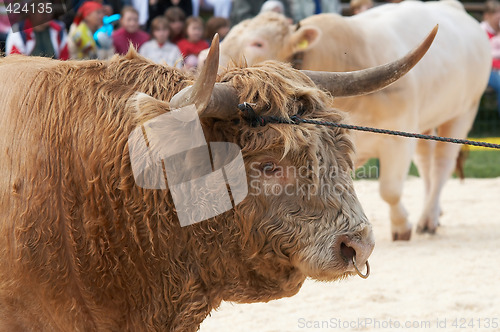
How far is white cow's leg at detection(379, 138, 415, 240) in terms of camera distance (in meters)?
6.28

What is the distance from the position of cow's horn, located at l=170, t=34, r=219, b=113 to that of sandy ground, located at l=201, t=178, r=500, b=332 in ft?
5.64

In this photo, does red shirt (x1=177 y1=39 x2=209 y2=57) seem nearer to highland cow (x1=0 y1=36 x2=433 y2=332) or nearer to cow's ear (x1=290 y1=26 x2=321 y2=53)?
cow's ear (x1=290 y1=26 x2=321 y2=53)

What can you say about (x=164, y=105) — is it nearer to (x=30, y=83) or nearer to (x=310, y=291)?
(x=30, y=83)

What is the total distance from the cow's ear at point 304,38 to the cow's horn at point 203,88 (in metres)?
3.78

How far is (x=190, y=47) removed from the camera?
9.66 meters

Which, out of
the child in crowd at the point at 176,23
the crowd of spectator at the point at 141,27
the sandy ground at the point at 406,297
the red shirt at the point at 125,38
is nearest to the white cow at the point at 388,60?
the sandy ground at the point at 406,297

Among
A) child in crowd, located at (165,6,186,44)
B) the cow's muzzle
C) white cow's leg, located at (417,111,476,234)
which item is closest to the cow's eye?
the cow's muzzle

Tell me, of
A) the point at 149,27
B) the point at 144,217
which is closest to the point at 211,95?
the point at 144,217

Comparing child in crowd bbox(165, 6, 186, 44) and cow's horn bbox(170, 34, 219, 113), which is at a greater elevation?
cow's horn bbox(170, 34, 219, 113)

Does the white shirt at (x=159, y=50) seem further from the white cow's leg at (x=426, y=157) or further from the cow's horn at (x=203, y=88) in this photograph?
the cow's horn at (x=203, y=88)

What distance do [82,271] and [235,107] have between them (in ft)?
2.67

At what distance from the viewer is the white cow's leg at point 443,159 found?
6883 millimetres

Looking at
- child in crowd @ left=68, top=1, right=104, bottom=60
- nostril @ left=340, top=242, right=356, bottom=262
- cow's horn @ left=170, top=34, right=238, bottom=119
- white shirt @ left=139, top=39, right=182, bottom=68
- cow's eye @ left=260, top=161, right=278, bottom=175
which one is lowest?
white shirt @ left=139, top=39, right=182, bottom=68

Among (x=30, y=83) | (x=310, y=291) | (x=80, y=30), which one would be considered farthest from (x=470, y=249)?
(x=80, y=30)
